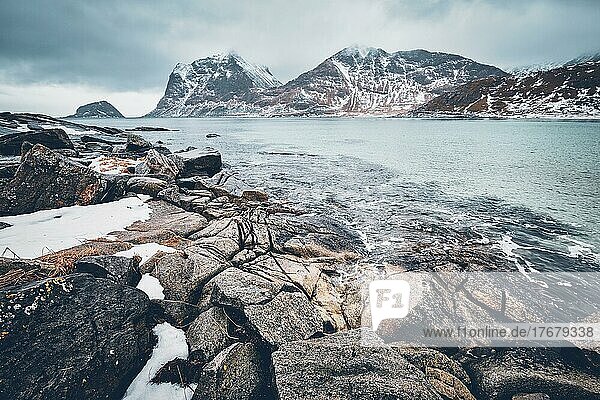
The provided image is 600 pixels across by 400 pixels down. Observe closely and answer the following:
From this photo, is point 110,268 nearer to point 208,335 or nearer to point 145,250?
point 145,250

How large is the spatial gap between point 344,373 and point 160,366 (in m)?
4.01

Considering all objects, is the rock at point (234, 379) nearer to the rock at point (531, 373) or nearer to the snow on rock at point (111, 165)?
the rock at point (531, 373)

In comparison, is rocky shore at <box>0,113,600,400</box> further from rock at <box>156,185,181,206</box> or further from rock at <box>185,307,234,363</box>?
rock at <box>156,185,181,206</box>

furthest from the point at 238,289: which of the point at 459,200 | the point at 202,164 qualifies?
the point at 202,164

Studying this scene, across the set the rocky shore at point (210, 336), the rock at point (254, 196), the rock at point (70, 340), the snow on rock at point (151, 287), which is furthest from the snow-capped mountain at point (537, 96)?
the rock at point (70, 340)

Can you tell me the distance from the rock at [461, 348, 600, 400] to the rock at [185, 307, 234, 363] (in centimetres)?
561

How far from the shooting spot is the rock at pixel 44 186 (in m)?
14.5

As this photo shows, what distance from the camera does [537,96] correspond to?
156750mm

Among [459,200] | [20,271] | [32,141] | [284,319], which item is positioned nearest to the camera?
[284,319]

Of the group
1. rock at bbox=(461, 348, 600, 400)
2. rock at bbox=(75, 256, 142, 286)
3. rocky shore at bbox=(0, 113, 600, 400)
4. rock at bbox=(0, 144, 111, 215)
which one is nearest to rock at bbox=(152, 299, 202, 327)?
rocky shore at bbox=(0, 113, 600, 400)

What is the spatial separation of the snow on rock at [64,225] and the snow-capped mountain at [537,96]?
16183 centimetres

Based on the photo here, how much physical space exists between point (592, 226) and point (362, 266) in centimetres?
1357

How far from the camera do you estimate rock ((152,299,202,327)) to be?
7.95 metres

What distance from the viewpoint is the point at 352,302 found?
9805 mm
